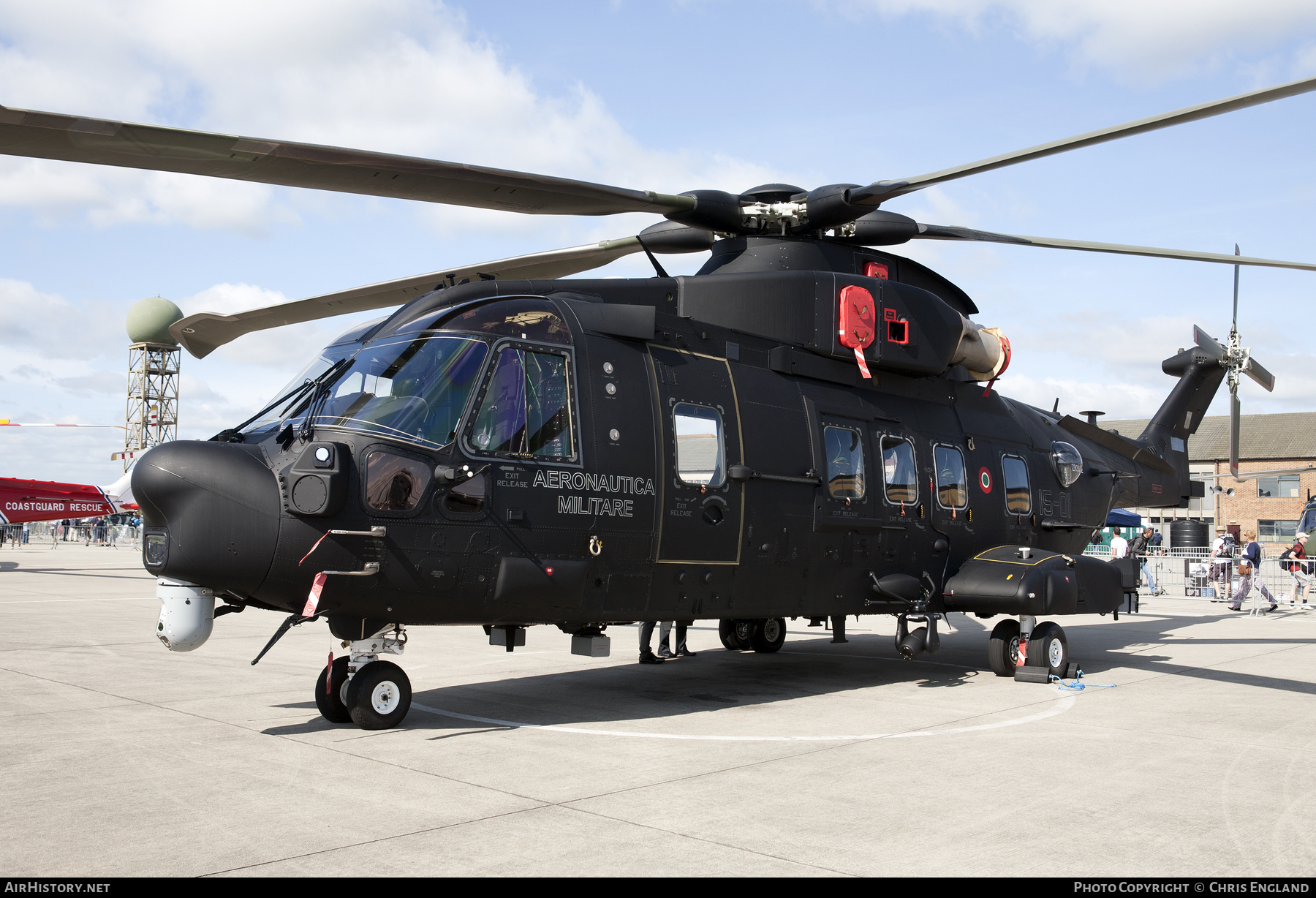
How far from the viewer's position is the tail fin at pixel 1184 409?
17031 mm

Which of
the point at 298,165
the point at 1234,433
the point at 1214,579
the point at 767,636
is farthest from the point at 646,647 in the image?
the point at 1214,579

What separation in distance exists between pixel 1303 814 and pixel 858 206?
257 inches

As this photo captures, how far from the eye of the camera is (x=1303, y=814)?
5.87 metres

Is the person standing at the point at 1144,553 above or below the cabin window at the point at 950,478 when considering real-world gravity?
below

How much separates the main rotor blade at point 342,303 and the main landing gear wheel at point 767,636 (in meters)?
6.10

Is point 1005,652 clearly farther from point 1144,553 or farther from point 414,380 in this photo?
point 1144,553

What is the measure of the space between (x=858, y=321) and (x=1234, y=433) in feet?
36.7

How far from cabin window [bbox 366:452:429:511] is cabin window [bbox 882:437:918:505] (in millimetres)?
5501

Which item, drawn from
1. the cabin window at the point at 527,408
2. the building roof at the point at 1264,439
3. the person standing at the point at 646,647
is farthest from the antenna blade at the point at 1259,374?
the building roof at the point at 1264,439

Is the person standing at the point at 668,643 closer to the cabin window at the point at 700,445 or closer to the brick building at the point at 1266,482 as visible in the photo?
the cabin window at the point at 700,445

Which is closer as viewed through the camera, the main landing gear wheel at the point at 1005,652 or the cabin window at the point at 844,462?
the cabin window at the point at 844,462

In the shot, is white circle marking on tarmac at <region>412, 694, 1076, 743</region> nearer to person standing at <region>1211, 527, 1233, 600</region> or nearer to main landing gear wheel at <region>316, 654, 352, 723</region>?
main landing gear wheel at <region>316, 654, 352, 723</region>

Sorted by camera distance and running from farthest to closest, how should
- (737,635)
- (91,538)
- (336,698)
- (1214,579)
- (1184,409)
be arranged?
(91,538) → (1214,579) → (1184,409) → (737,635) → (336,698)

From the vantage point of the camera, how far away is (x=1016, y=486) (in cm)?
1322
